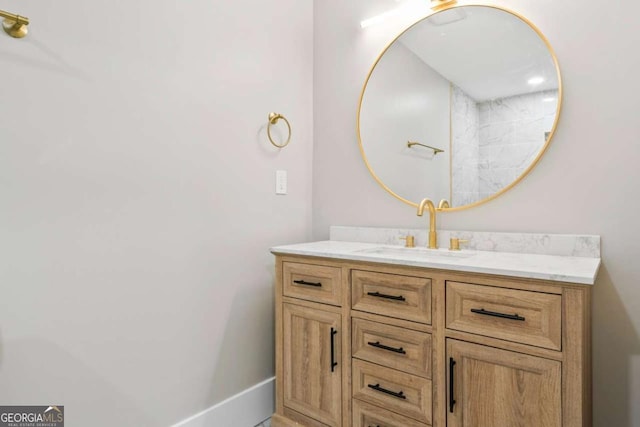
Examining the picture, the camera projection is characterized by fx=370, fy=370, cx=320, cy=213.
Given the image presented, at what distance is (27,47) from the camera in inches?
Result: 46.1

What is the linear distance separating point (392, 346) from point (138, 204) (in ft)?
3.66

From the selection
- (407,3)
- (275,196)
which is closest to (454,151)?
(407,3)

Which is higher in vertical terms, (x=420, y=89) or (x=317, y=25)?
(x=317, y=25)

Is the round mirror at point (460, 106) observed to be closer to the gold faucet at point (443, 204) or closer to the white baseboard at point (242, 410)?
the gold faucet at point (443, 204)

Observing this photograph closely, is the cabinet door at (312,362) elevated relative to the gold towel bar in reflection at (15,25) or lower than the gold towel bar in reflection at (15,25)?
lower

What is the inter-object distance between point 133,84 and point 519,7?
1.63 m

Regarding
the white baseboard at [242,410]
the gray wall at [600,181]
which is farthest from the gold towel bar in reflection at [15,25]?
the gray wall at [600,181]

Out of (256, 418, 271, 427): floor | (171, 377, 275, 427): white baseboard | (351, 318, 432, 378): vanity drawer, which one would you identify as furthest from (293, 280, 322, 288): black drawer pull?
(256, 418, 271, 427): floor

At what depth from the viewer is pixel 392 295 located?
4.48 ft

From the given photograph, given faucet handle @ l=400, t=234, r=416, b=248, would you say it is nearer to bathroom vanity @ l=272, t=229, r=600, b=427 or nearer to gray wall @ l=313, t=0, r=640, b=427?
bathroom vanity @ l=272, t=229, r=600, b=427

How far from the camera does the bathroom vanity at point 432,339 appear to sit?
41.6 inches

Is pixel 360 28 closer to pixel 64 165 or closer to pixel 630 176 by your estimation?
pixel 630 176

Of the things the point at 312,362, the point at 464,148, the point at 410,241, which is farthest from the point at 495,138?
the point at 312,362

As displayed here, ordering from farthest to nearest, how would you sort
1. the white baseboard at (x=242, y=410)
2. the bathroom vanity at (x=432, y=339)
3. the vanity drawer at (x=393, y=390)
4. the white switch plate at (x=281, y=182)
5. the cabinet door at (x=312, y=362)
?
the white switch plate at (x=281, y=182), the white baseboard at (x=242, y=410), the cabinet door at (x=312, y=362), the vanity drawer at (x=393, y=390), the bathroom vanity at (x=432, y=339)
